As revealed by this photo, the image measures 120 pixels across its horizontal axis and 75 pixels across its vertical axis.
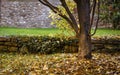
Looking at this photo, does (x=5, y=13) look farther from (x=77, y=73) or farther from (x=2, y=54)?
(x=77, y=73)

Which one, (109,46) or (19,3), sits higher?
(19,3)

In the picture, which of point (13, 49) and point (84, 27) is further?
point (13, 49)

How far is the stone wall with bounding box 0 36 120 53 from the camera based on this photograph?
973 centimetres

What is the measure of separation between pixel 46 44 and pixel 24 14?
41.5 feet

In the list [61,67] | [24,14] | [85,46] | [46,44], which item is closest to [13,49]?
[46,44]

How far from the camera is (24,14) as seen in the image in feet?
73.0

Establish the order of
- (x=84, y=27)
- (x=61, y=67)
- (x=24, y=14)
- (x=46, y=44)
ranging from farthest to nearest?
(x=24, y=14)
(x=46, y=44)
(x=84, y=27)
(x=61, y=67)

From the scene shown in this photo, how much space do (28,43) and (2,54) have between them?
2.97 feet

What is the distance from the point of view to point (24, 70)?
705cm

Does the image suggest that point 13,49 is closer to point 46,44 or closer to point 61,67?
point 46,44

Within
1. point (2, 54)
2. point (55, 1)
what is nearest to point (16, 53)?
point (2, 54)

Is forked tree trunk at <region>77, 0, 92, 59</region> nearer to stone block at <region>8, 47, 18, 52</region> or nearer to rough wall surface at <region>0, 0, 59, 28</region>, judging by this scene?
stone block at <region>8, 47, 18, 52</region>

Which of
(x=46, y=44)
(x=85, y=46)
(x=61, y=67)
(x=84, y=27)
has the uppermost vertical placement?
(x=84, y=27)

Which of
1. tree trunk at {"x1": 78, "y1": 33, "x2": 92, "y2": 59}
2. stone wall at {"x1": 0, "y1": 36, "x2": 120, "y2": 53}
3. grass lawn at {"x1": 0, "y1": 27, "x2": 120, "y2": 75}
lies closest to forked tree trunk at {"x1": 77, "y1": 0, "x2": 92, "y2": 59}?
tree trunk at {"x1": 78, "y1": 33, "x2": 92, "y2": 59}
